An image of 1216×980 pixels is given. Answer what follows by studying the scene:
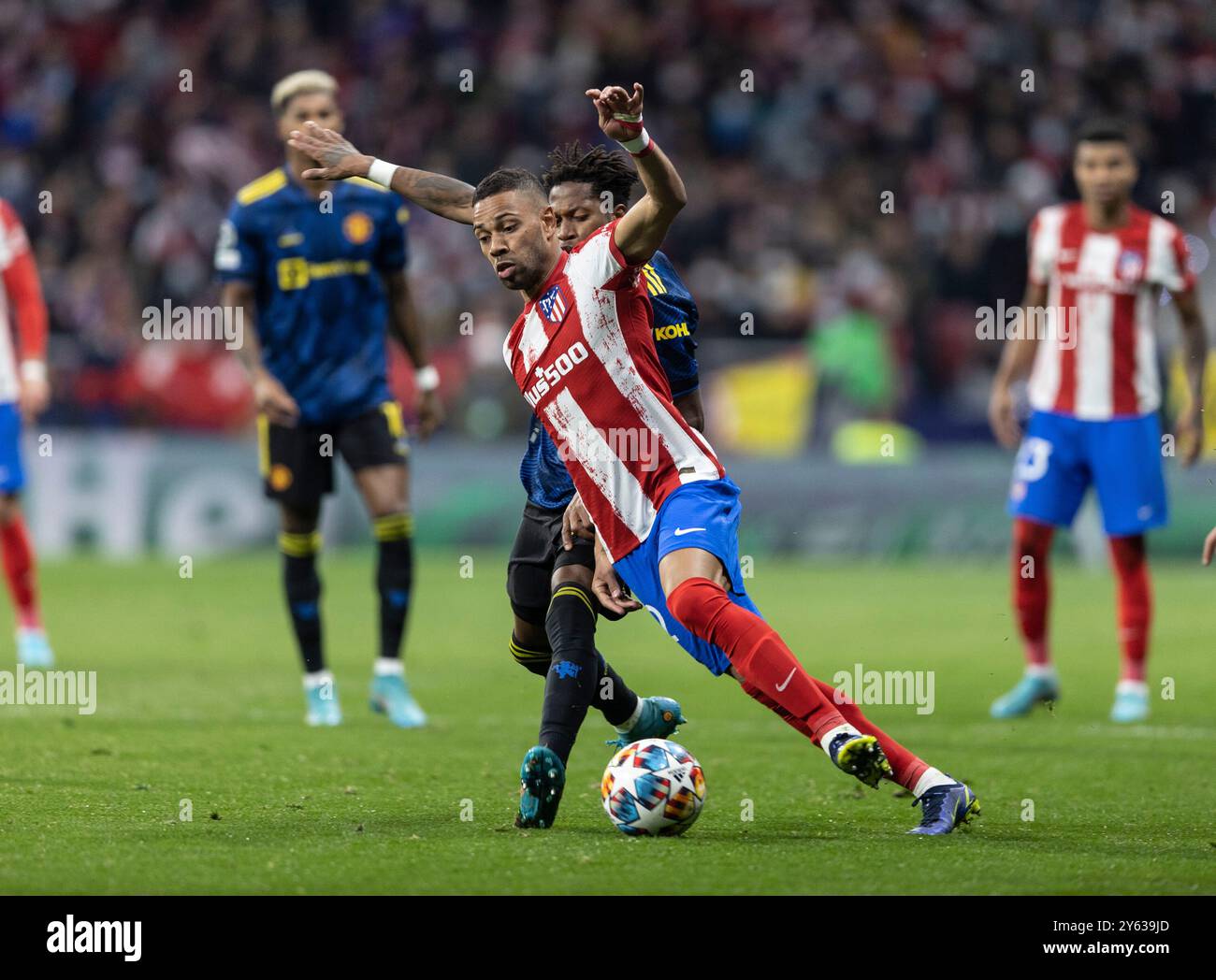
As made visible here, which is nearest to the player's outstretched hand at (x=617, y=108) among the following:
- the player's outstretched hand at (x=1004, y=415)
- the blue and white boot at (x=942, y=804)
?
the blue and white boot at (x=942, y=804)

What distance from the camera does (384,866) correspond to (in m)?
5.04

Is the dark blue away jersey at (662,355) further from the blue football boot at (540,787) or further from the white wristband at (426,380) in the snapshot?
the white wristband at (426,380)

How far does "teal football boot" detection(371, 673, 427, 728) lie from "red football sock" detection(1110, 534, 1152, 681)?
3.35 metres

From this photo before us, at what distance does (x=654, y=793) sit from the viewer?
5641 millimetres

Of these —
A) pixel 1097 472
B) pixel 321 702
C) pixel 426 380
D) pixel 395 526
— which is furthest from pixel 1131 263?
pixel 321 702

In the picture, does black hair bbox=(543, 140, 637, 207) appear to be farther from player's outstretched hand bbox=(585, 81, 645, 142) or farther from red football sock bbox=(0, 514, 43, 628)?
red football sock bbox=(0, 514, 43, 628)

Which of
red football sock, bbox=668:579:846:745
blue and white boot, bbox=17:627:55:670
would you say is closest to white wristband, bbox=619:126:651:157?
red football sock, bbox=668:579:846:745

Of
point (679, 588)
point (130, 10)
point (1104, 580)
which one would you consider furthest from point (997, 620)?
point (130, 10)

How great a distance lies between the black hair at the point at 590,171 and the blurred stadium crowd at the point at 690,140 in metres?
11.7

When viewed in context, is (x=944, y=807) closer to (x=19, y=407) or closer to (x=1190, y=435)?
(x=1190, y=435)

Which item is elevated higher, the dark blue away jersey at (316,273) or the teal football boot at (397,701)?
the dark blue away jersey at (316,273)

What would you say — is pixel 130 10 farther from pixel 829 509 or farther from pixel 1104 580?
pixel 1104 580

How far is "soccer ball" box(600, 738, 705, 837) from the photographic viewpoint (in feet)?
18.5

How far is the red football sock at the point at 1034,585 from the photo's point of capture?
945 cm
